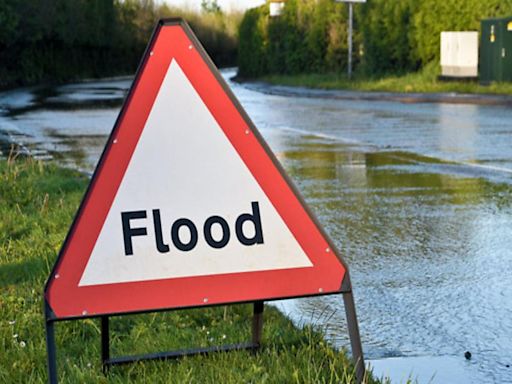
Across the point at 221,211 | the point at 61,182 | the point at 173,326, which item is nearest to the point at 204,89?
the point at 221,211

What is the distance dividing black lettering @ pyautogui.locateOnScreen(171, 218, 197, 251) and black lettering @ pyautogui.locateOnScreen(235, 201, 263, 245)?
0.15 m

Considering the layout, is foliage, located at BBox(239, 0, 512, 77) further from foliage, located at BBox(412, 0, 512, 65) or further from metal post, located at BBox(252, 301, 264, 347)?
metal post, located at BBox(252, 301, 264, 347)

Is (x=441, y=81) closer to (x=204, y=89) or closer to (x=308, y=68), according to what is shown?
(x=308, y=68)

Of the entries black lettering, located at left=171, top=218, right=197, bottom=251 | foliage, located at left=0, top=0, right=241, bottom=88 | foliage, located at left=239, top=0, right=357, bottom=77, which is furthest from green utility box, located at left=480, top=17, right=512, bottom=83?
black lettering, located at left=171, top=218, right=197, bottom=251

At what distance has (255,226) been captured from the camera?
3.62m

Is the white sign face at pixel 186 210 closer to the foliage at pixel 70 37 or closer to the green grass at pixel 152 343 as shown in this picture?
the green grass at pixel 152 343

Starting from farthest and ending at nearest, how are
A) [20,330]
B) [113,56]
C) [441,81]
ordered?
[113,56] < [441,81] < [20,330]

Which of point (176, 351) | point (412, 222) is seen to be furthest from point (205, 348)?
point (412, 222)

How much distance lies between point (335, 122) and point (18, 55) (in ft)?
106

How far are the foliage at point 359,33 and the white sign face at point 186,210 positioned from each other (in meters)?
27.9

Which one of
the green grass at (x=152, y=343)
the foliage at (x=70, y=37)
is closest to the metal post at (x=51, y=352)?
the green grass at (x=152, y=343)

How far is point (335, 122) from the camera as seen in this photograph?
2036 centimetres

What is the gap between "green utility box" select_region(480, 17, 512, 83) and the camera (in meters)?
27.9

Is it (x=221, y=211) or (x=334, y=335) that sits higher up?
(x=221, y=211)
